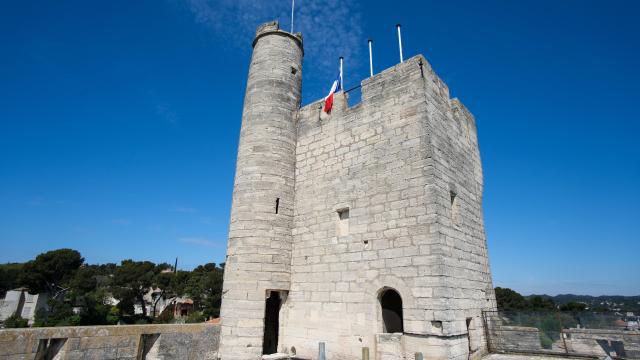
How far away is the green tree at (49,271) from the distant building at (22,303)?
8.33 feet

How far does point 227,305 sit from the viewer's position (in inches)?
341

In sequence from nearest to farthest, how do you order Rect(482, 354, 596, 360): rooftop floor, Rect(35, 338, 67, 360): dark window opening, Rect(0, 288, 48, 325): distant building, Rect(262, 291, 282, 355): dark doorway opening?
Rect(35, 338, 67, 360): dark window opening → Rect(482, 354, 596, 360): rooftop floor → Rect(262, 291, 282, 355): dark doorway opening → Rect(0, 288, 48, 325): distant building

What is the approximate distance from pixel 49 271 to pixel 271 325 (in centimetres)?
4014

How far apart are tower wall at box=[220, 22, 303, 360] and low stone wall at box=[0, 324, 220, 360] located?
1089 millimetres

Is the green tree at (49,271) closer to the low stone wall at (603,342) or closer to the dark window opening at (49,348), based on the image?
the dark window opening at (49,348)

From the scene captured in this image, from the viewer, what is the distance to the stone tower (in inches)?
284

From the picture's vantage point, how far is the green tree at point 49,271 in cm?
3788

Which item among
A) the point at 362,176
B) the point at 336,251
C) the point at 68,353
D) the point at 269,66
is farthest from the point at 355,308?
the point at 269,66

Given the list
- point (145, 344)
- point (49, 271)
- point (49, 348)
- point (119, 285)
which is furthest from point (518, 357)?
point (49, 271)

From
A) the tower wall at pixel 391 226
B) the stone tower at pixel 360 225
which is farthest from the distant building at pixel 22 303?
the tower wall at pixel 391 226

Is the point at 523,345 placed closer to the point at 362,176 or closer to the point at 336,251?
the point at 336,251

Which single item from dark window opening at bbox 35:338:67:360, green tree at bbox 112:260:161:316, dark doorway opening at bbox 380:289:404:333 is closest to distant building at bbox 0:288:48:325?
green tree at bbox 112:260:161:316

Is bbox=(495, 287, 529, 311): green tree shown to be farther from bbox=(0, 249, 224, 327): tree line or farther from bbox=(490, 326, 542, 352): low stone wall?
bbox=(490, 326, 542, 352): low stone wall

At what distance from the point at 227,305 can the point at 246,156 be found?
410 centimetres
